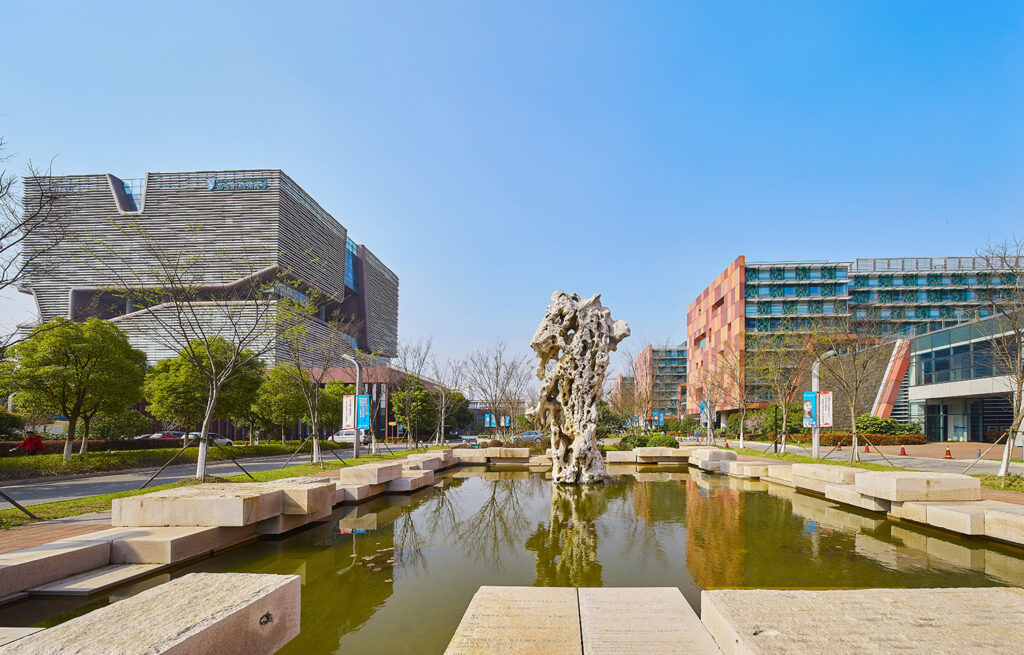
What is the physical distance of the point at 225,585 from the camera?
3.83 m

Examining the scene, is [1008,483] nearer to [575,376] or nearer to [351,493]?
[575,376]

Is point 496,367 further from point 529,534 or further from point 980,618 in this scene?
point 980,618

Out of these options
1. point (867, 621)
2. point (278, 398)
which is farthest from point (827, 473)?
point (278, 398)

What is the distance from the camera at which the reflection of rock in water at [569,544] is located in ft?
19.7

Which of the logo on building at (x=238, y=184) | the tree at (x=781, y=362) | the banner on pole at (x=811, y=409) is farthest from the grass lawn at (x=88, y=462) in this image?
the logo on building at (x=238, y=184)

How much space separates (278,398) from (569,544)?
25224 millimetres

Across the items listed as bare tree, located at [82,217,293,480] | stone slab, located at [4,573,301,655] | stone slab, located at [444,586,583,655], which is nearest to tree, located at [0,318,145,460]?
bare tree, located at [82,217,293,480]

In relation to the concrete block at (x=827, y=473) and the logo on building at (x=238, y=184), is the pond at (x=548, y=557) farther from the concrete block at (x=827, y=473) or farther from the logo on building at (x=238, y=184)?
the logo on building at (x=238, y=184)

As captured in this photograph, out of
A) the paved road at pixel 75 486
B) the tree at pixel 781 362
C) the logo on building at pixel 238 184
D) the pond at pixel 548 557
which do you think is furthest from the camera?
the logo on building at pixel 238 184

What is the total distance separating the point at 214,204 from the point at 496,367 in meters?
39.6

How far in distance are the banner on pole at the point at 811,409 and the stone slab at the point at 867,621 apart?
1728 cm

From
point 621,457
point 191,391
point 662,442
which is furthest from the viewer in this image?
point 662,442

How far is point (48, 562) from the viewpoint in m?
5.30

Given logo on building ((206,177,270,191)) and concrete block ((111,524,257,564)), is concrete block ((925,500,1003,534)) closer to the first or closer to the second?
concrete block ((111,524,257,564))
